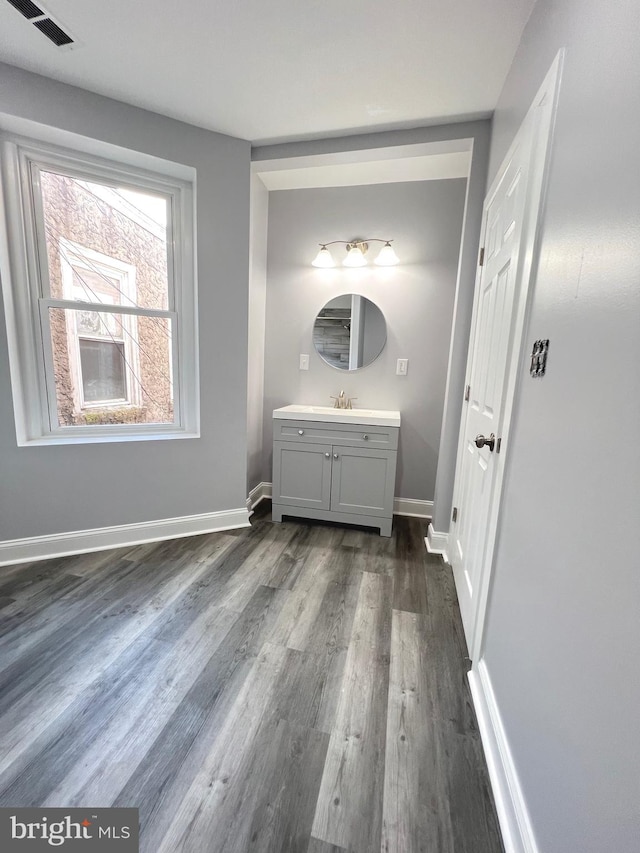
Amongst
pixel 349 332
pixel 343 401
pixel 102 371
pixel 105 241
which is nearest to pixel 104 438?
pixel 102 371

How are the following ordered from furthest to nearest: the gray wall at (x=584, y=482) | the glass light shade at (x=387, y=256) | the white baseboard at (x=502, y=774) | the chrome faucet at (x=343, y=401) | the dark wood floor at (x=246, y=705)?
1. the chrome faucet at (x=343, y=401)
2. the glass light shade at (x=387, y=256)
3. the dark wood floor at (x=246, y=705)
4. the white baseboard at (x=502, y=774)
5. the gray wall at (x=584, y=482)

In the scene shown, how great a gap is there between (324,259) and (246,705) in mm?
2661

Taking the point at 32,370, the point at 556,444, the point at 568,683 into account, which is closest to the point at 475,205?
the point at 556,444

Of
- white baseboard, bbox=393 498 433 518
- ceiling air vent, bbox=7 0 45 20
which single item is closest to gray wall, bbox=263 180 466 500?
white baseboard, bbox=393 498 433 518

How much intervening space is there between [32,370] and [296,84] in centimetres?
205

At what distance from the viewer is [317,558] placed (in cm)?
212

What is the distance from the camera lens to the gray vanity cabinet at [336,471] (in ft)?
7.61

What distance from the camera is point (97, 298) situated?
79.8 inches

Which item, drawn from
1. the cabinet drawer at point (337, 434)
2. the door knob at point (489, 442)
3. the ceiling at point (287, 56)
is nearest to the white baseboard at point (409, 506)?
the cabinet drawer at point (337, 434)

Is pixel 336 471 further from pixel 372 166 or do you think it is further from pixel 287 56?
pixel 287 56

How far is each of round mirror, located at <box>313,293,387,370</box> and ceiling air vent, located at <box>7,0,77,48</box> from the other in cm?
183

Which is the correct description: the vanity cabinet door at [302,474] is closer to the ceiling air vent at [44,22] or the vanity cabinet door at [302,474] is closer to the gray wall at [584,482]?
the gray wall at [584,482]

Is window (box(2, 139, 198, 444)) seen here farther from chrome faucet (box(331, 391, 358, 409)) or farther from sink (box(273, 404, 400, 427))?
chrome faucet (box(331, 391, 358, 409))

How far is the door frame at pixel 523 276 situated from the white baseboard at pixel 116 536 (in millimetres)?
1695
